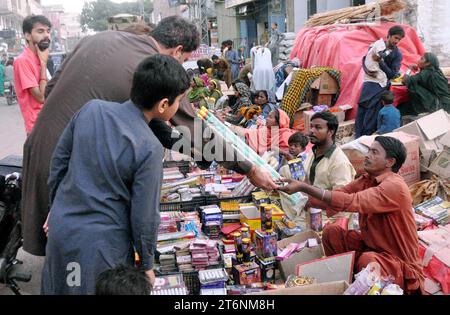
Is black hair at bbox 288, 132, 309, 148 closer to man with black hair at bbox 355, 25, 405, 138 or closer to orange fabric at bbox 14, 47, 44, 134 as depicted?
man with black hair at bbox 355, 25, 405, 138

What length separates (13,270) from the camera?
3387 millimetres

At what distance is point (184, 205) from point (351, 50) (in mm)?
5608

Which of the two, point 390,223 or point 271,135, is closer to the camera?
point 390,223

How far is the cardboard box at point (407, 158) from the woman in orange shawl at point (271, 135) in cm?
85

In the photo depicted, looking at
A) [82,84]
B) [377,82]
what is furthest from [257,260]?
[377,82]

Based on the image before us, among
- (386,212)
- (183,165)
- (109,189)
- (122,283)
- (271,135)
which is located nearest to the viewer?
(122,283)

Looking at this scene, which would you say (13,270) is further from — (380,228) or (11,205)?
A: (380,228)

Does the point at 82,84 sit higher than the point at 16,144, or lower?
higher

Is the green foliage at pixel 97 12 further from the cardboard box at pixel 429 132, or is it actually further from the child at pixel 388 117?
the cardboard box at pixel 429 132

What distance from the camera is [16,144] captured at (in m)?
8.44

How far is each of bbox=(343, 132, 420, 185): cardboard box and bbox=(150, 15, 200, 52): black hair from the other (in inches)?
101

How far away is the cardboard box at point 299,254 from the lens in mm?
3055

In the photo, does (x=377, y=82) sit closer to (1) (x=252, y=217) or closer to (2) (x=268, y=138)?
(2) (x=268, y=138)

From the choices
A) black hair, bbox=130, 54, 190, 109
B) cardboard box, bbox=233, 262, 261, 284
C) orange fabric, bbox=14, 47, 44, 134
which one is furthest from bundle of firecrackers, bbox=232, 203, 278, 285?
orange fabric, bbox=14, 47, 44, 134
